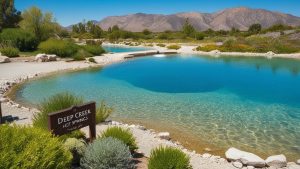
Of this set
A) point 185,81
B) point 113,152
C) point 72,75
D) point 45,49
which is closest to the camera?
point 113,152

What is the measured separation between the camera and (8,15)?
5628 centimetres

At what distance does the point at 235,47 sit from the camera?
4825 cm

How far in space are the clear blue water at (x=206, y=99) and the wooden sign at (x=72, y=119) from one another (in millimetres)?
4224

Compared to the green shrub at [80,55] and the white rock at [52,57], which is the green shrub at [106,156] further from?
the green shrub at [80,55]

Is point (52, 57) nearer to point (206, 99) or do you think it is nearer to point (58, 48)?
point (58, 48)

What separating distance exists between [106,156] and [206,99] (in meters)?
11.6

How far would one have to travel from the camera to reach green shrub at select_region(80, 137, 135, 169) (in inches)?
234

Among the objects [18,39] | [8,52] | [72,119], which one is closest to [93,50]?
[18,39]

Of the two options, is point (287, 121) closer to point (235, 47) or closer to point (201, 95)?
point (201, 95)

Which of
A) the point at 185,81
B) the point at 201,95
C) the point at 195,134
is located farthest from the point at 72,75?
the point at 195,134

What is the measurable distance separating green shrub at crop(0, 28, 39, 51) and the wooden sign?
31.8 meters

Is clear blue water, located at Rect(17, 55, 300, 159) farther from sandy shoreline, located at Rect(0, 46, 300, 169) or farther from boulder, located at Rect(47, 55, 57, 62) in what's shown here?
boulder, located at Rect(47, 55, 57, 62)

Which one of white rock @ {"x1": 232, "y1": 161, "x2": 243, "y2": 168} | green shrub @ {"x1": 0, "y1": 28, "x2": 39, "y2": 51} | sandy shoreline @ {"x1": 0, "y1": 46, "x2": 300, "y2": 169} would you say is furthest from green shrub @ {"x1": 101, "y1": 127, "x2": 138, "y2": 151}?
green shrub @ {"x1": 0, "y1": 28, "x2": 39, "y2": 51}

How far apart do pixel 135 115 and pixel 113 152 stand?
7469mm
